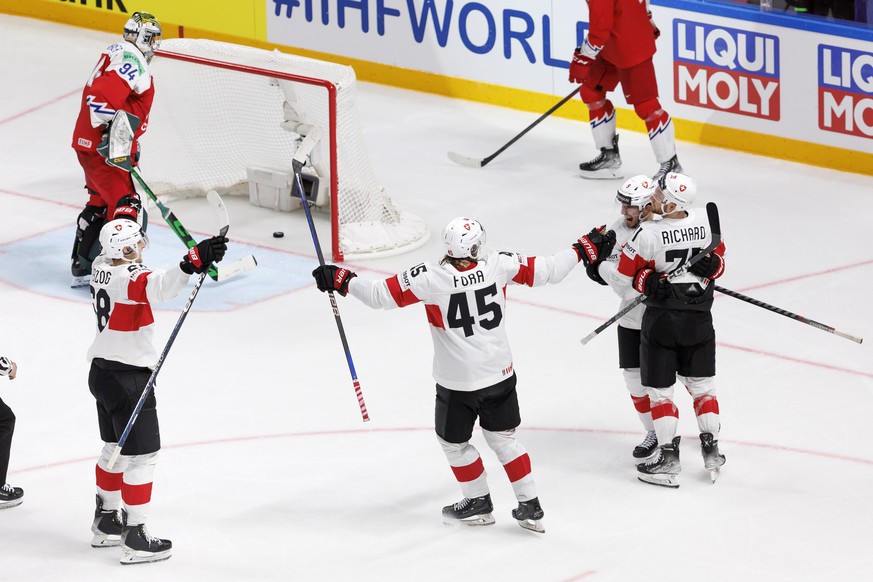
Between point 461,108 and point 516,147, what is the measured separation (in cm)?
89

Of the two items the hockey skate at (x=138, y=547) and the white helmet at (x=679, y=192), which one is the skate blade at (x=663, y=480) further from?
the hockey skate at (x=138, y=547)

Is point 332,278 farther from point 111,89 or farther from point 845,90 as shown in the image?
point 845,90

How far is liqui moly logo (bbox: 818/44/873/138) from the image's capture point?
30.5 feet

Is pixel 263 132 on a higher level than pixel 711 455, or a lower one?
higher

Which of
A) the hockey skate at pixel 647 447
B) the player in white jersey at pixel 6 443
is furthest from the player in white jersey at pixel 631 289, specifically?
the player in white jersey at pixel 6 443

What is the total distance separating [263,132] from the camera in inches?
365

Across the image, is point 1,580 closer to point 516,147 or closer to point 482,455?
point 482,455

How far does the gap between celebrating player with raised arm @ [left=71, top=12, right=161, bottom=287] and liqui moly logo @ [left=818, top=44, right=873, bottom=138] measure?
12.8ft

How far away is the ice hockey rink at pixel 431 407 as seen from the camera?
5625 millimetres

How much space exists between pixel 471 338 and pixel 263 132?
4.04m

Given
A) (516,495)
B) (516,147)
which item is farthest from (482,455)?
(516,147)

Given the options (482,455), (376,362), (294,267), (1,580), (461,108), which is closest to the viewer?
(1,580)

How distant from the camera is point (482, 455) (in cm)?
640

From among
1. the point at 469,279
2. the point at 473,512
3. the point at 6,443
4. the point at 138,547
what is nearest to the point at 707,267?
the point at 469,279
